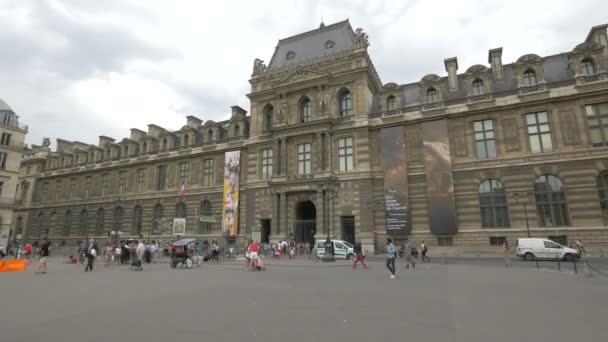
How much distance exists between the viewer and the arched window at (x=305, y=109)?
37656mm

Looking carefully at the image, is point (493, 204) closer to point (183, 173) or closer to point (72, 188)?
point (183, 173)

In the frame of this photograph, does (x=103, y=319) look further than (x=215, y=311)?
No

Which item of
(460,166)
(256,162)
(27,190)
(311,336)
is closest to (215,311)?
(311,336)

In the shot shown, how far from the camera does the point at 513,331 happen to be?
245 inches

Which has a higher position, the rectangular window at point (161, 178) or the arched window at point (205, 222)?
the rectangular window at point (161, 178)

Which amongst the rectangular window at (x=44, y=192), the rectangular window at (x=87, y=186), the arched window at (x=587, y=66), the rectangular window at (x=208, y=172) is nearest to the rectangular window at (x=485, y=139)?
the arched window at (x=587, y=66)

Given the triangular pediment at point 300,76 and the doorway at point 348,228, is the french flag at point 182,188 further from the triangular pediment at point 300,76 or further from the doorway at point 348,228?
the doorway at point 348,228

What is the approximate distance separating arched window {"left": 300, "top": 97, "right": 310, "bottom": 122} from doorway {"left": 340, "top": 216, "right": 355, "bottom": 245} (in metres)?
12.0

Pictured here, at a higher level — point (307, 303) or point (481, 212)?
point (481, 212)

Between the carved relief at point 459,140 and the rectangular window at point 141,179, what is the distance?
39994 millimetres

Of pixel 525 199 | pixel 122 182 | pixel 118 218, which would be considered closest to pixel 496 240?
pixel 525 199

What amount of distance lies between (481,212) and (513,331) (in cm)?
2477

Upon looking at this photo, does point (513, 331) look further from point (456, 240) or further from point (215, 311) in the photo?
point (456, 240)

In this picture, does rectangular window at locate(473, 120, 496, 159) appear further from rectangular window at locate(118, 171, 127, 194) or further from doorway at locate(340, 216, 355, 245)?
rectangular window at locate(118, 171, 127, 194)
